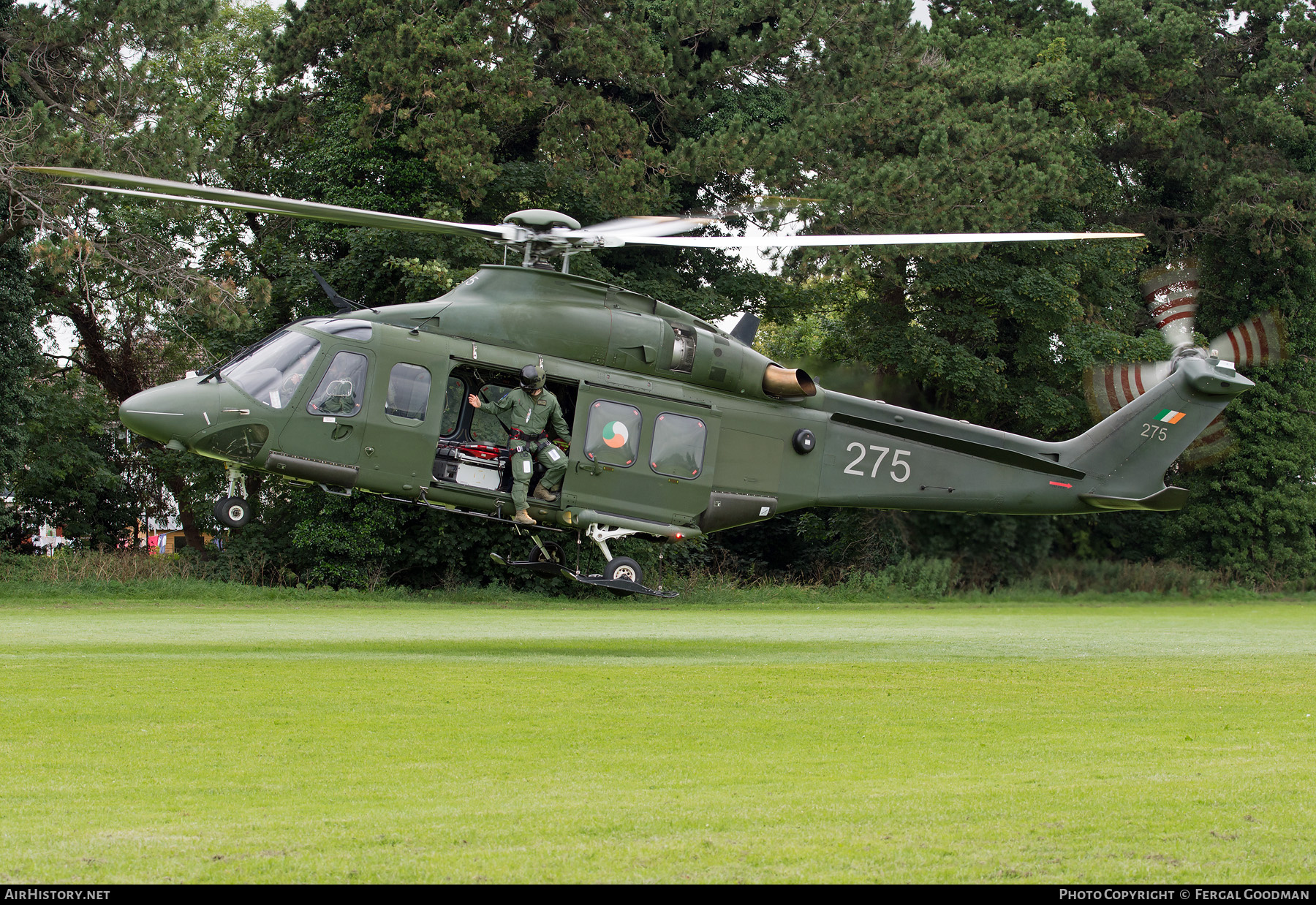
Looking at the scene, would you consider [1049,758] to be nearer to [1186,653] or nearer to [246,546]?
[1186,653]

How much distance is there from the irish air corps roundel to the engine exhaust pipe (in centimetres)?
234

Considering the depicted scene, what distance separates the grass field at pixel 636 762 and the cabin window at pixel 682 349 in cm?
399

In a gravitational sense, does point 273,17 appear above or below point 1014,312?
above

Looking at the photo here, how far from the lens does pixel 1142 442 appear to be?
1912 cm

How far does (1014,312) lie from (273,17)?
2853 centimetres

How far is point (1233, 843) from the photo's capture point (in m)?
6.64

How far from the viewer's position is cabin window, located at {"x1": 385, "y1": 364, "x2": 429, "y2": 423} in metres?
15.4

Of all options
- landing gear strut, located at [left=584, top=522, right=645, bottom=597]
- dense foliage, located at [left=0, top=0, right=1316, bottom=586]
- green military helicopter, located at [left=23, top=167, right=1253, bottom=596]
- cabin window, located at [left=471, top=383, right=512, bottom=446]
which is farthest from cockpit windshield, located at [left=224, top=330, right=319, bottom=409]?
dense foliage, located at [left=0, top=0, right=1316, bottom=586]

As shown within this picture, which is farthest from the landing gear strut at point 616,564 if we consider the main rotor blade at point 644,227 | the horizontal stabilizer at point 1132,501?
the horizontal stabilizer at point 1132,501

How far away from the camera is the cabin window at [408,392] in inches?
607

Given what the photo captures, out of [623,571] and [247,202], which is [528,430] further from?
[247,202]

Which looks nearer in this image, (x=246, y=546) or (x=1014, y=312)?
(x=246, y=546)

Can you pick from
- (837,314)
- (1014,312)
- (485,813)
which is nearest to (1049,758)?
(485,813)

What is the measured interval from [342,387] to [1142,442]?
12178 mm
